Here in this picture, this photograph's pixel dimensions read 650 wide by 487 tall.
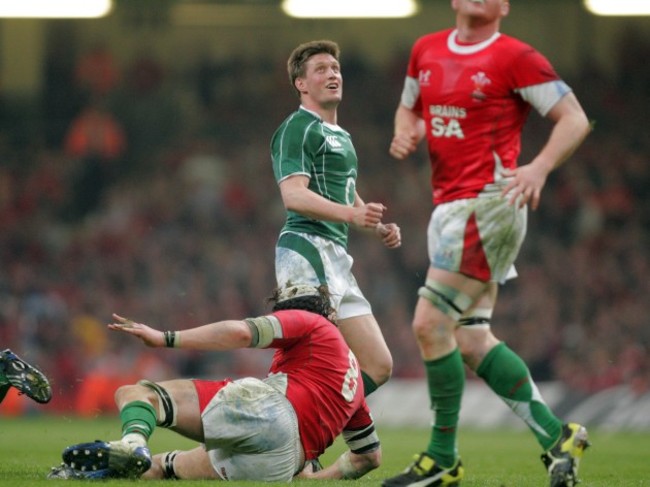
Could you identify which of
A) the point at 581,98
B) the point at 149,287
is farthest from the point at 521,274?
the point at 149,287

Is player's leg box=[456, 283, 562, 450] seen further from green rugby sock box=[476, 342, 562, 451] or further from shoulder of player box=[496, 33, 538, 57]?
shoulder of player box=[496, 33, 538, 57]

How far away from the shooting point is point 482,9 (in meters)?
5.60

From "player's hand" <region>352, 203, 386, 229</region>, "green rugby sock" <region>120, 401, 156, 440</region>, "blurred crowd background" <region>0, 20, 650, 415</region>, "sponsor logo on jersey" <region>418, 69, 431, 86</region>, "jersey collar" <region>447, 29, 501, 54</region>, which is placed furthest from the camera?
"blurred crowd background" <region>0, 20, 650, 415</region>

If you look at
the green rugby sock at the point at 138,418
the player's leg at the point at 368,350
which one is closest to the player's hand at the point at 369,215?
the player's leg at the point at 368,350

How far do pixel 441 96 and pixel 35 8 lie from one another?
575 inches

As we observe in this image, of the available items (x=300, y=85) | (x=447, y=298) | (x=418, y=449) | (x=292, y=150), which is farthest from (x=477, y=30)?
(x=418, y=449)

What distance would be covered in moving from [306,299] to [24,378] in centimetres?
147

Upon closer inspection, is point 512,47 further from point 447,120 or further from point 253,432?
point 253,432

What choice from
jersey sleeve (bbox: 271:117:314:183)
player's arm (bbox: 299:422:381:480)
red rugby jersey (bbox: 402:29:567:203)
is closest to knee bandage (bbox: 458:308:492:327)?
red rugby jersey (bbox: 402:29:567:203)

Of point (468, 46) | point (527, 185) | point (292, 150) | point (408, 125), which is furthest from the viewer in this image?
point (292, 150)

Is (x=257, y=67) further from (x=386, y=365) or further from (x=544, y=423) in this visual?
(x=544, y=423)

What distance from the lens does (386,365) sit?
6867 mm

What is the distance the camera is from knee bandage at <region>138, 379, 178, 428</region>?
568cm

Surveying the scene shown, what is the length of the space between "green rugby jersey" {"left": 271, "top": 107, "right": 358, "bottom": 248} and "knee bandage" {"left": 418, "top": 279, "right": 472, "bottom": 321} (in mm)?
1329
